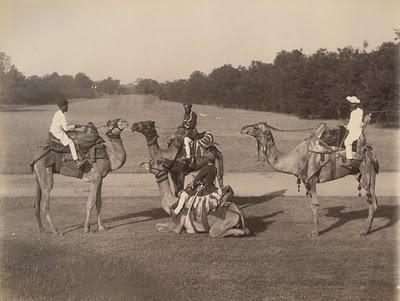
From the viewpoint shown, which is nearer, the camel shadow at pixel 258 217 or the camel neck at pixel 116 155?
the camel neck at pixel 116 155

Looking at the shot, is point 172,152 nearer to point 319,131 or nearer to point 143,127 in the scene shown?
point 143,127

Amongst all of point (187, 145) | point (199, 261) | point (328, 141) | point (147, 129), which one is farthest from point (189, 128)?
point (199, 261)

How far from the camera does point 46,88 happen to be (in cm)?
1981

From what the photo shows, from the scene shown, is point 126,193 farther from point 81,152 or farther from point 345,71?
point 345,71

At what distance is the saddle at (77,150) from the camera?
36.0ft

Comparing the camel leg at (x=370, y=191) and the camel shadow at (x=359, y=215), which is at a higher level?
the camel leg at (x=370, y=191)

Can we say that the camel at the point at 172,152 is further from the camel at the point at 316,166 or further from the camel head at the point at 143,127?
the camel at the point at 316,166

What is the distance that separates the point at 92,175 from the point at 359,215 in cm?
593

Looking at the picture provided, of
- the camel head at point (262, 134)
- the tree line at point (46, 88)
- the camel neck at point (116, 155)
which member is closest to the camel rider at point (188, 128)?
the camel head at point (262, 134)

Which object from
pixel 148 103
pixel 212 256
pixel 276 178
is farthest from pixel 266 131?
pixel 148 103

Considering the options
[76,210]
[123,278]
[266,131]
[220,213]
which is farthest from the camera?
[76,210]

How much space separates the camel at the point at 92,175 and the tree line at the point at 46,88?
380cm

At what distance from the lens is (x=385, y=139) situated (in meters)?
25.9

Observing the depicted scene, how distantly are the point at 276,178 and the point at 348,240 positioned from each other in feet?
23.7
